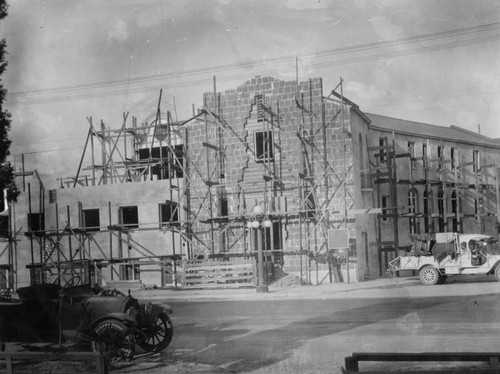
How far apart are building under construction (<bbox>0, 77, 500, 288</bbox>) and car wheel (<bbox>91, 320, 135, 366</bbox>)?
15.0 metres

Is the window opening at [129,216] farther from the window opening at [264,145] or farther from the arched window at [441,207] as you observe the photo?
the arched window at [441,207]

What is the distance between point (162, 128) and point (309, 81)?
383 inches

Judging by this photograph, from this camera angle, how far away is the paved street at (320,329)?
1028cm

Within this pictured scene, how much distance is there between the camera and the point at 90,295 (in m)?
11.2

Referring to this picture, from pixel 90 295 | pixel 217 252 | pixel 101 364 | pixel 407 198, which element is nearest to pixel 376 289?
pixel 217 252

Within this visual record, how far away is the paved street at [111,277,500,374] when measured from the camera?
33.7 ft

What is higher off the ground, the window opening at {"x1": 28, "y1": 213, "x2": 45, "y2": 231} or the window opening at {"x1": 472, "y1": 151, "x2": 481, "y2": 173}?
the window opening at {"x1": 472, "y1": 151, "x2": 481, "y2": 173}

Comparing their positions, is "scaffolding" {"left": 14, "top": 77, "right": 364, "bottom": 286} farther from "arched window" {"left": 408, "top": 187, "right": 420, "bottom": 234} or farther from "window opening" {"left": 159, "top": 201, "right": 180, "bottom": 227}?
"arched window" {"left": 408, "top": 187, "right": 420, "bottom": 234}

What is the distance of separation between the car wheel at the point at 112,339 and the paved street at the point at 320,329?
0.31 metres

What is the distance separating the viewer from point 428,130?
43.4m

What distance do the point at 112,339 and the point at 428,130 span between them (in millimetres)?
36432

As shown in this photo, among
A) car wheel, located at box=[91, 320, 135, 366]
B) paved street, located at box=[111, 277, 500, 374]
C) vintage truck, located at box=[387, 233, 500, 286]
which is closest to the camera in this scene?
paved street, located at box=[111, 277, 500, 374]

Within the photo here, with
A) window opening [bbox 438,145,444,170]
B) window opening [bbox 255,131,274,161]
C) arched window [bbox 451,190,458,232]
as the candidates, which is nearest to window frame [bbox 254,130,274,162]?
window opening [bbox 255,131,274,161]

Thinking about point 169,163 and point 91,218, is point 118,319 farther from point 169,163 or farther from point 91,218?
point 91,218
